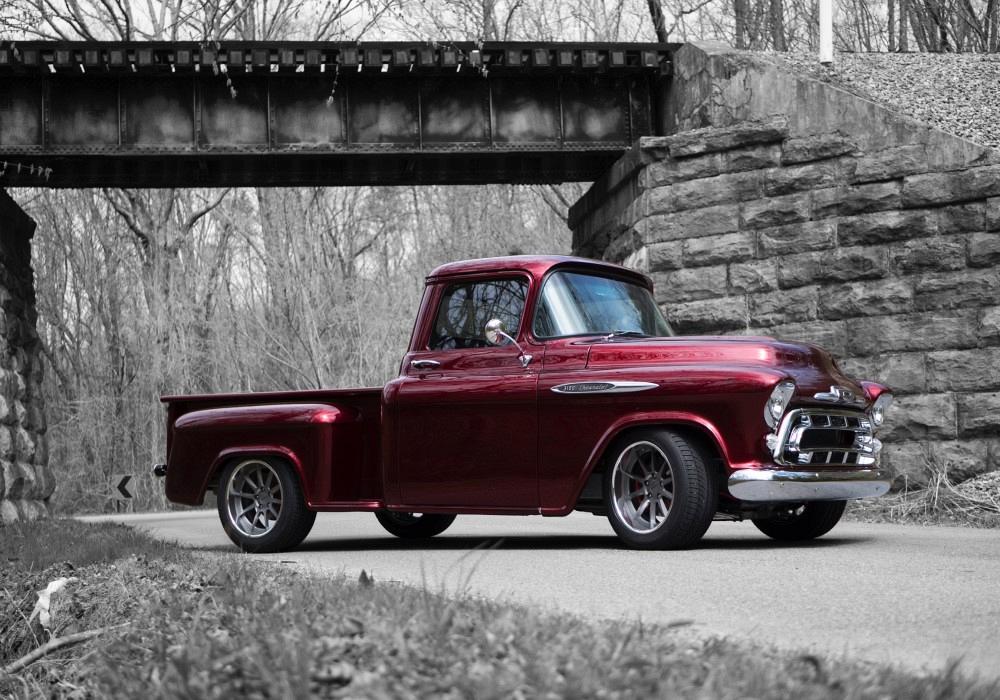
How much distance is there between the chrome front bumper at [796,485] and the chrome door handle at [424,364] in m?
2.37

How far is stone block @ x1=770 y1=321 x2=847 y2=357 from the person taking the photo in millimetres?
16844

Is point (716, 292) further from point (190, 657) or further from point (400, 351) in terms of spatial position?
point (400, 351)

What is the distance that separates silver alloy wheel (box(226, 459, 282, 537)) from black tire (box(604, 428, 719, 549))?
9.17 feet

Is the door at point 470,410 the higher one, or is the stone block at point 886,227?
the stone block at point 886,227

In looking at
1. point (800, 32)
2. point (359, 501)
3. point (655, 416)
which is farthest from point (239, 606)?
point (800, 32)

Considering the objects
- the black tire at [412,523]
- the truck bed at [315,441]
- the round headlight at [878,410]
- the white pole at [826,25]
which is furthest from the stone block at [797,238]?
the truck bed at [315,441]

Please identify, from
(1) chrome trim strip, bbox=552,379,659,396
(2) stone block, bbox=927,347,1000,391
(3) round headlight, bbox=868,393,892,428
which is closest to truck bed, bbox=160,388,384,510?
(1) chrome trim strip, bbox=552,379,659,396

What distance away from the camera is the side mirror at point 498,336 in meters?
8.82

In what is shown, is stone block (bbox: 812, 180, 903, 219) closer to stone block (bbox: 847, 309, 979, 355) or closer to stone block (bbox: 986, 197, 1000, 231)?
stone block (bbox: 986, 197, 1000, 231)

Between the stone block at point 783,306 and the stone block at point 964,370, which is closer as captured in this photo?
the stone block at point 964,370

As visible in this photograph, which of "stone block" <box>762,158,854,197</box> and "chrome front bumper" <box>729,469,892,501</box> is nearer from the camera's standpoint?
"chrome front bumper" <box>729,469,892,501</box>

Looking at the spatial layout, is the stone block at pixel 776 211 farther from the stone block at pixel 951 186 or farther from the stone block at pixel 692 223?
the stone block at pixel 951 186

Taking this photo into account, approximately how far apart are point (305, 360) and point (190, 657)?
31619 millimetres

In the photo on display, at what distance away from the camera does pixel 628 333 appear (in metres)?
9.20
